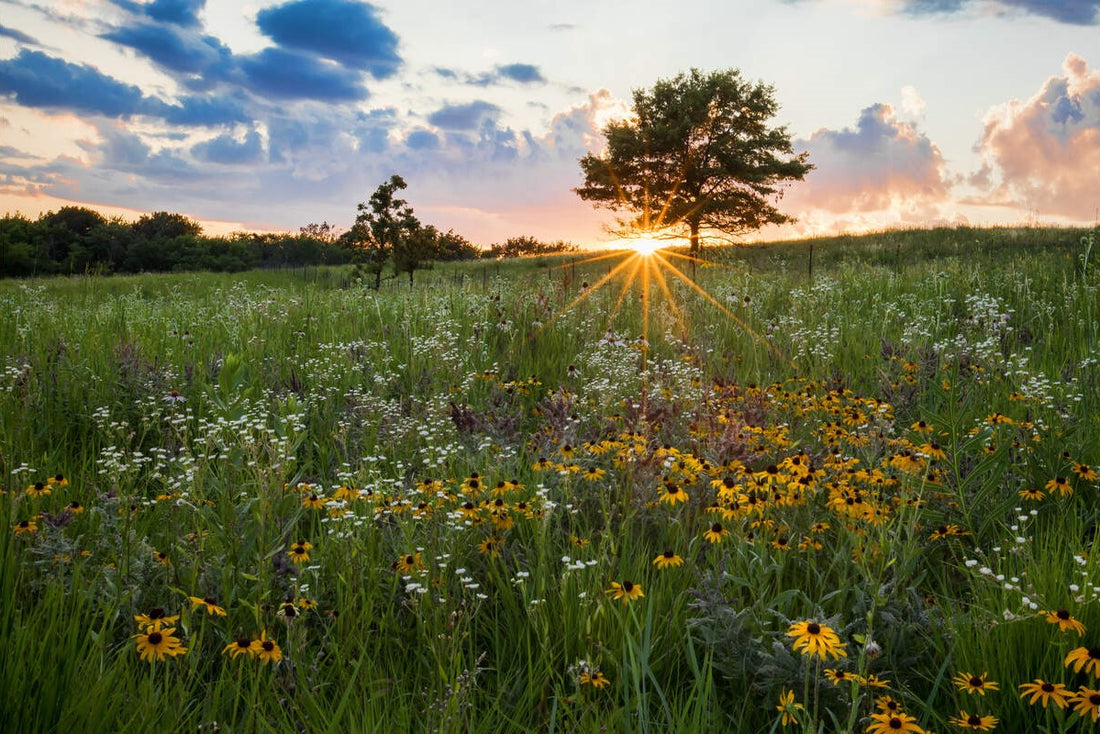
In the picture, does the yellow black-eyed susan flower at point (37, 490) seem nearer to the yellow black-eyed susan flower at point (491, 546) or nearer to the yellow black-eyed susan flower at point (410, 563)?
the yellow black-eyed susan flower at point (410, 563)

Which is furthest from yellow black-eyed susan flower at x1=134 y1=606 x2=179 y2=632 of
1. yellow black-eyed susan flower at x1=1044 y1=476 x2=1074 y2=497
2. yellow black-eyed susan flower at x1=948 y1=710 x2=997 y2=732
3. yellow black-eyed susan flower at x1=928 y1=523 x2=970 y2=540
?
yellow black-eyed susan flower at x1=1044 y1=476 x2=1074 y2=497

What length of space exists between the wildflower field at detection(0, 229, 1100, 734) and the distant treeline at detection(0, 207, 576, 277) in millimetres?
47397

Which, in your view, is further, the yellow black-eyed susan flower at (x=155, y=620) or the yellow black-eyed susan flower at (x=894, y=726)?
the yellow black-eyed susan flower at (x=155, y=620)

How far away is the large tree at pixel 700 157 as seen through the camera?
132 ft

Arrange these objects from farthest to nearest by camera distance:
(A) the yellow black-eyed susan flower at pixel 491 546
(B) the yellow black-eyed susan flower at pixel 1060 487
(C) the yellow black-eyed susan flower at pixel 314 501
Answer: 1. (B) the yellow black-eyed susan flower at pixel 1060 487
2. (C) the yellow black-eyed susan flower at pixel 314 501
3. (A) the yellow black-eyed susan flower at pixel 491 546

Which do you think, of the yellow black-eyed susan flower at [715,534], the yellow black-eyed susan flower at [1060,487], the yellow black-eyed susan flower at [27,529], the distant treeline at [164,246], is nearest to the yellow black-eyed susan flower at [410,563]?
the yellow black-eyed susan flower at [715,534]

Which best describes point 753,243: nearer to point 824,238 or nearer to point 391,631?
point 824,238

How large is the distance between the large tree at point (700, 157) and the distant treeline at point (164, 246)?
10937 millimetres

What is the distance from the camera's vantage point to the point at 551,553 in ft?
9.07

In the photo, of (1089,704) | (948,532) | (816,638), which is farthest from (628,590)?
(948,532)

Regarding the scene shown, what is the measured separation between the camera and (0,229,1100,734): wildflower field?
191 cm

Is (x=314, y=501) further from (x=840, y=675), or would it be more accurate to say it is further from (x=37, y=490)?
(x=840, y=675)

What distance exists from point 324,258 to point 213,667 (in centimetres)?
7608

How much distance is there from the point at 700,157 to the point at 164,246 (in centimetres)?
5085
